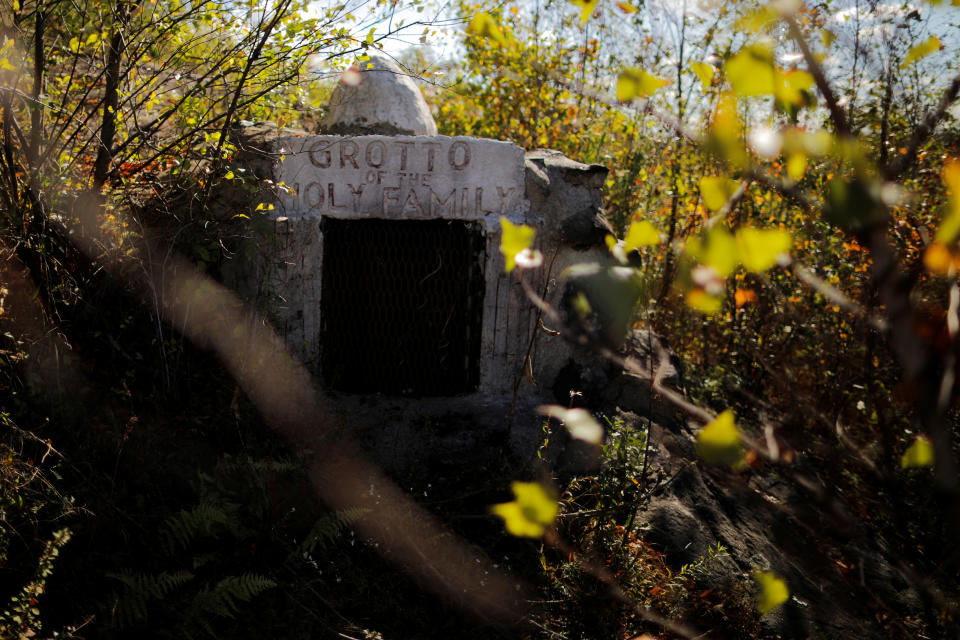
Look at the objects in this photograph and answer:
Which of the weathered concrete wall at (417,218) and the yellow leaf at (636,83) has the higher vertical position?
the yellow leaf at (636,83)

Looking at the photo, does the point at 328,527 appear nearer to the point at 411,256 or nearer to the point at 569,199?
the point at 411,256

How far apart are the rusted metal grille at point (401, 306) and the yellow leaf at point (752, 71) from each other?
3660 mm

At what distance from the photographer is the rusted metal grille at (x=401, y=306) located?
4.50 m

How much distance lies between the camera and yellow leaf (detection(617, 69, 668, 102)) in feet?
3.18

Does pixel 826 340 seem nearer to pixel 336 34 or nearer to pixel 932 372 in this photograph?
pixel 336 34

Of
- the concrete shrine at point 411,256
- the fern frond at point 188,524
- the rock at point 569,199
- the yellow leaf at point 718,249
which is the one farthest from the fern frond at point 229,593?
the rock at point 569,199

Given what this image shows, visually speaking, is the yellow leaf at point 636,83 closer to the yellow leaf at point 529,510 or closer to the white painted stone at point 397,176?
the yellow leaf at point 529,510

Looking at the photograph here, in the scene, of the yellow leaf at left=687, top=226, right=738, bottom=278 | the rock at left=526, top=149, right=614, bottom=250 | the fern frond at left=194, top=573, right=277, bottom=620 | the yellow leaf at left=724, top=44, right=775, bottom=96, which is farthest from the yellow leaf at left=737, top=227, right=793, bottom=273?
the rock at left=526, top=149, right=614, bottom=250

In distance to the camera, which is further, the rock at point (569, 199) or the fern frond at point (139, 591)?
the rock at point (569, 199)

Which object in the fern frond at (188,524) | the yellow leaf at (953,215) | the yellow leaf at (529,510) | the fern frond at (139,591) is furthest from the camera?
the fern frond at (188,524)

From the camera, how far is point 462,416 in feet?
14.5

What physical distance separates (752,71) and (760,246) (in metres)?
0.24

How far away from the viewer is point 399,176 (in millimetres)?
4375

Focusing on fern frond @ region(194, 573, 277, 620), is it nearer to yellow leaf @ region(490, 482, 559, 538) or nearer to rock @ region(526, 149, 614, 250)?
yellow leaf @ region(490, 482, 559, 538)
